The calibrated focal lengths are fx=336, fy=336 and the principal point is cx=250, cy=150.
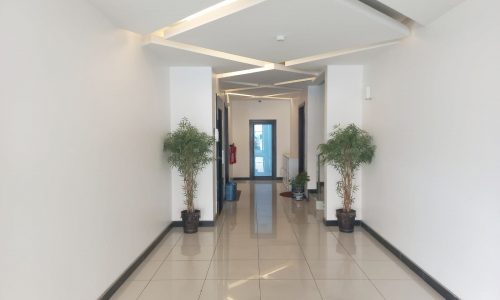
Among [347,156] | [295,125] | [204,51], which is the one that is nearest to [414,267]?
[347,156]

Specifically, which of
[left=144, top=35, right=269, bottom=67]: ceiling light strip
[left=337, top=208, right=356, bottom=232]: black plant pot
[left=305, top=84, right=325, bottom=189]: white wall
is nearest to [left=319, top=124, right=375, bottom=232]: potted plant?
[left=337, top=208, right=356, bottom=232]: black plant pot

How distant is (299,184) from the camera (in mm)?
7664

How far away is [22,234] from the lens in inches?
77.0

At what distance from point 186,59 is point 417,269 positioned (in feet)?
12.7

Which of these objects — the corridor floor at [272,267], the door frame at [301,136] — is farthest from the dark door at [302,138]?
the corridor floor at [272,267]

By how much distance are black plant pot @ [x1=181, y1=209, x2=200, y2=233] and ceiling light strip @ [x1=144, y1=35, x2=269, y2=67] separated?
2.35m

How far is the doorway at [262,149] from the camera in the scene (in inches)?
438

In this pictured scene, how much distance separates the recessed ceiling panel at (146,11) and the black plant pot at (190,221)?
9.13 ft

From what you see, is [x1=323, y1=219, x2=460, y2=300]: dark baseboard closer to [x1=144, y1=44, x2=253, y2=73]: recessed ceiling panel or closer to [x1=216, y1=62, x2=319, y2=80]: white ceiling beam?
[x1=216, y1=62, x2=319, y2=80]: white ceiling beam

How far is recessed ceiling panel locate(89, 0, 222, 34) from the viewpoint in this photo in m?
2.77

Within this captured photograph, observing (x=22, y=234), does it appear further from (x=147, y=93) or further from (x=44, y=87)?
(x=147, y=93)

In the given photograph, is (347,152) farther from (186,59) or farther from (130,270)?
(130,270)

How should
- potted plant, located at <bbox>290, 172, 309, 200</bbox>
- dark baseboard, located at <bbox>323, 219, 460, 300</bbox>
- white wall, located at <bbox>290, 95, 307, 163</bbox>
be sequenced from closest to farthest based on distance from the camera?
1. dark baseboard, located at <bbox>323, 219, 460, 300</bbox>
2. potted plant, located at <bbox>290, 172, 309, 200</bbox>
3. white wall, located at <bbox>290, 95, 307, 163</bbox>

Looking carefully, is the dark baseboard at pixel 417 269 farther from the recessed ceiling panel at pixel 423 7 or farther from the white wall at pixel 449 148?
the recessed ceiling panel at pixel 423 7
